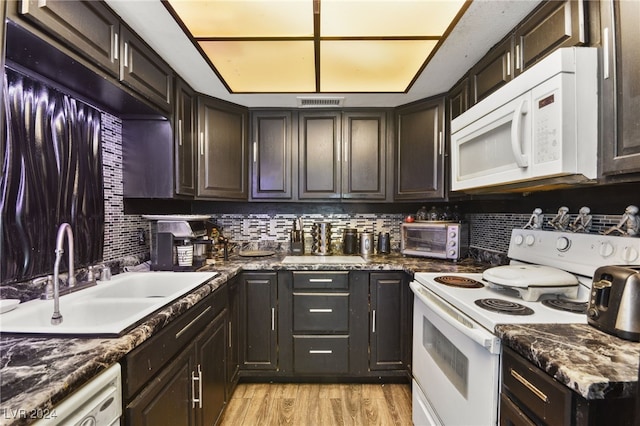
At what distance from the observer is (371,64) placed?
5.70 ft

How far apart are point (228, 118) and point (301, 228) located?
1.10 meters

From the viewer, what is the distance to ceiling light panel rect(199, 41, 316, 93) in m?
1.53

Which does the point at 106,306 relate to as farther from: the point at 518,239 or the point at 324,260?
the point at 518,239

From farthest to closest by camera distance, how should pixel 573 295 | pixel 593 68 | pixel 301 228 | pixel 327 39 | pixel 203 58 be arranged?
pixel 301 228
pixel 203 58
pixel 327 39
pixel 573 295
pixel 593 68

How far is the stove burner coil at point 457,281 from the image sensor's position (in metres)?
1.42

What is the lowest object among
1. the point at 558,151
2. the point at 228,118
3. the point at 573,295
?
the point at 573,295

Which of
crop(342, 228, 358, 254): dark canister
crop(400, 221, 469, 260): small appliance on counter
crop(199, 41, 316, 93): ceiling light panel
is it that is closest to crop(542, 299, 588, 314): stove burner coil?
crop(400, 221, 469, 260): small appliance on counter

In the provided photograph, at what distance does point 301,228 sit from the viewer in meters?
2.57

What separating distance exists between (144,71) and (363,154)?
5.24ft

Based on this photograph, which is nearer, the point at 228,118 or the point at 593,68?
the point at 593,68

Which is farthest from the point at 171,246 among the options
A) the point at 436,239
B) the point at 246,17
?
the point at 436,239

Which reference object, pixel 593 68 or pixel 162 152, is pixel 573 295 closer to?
pixel 593 68

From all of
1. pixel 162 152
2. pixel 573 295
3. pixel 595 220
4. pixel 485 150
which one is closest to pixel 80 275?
pixel 162 152

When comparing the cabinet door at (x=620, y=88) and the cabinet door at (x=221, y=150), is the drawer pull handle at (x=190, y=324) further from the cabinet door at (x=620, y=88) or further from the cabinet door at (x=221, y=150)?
the cabinet door at (x=620, y=88)
